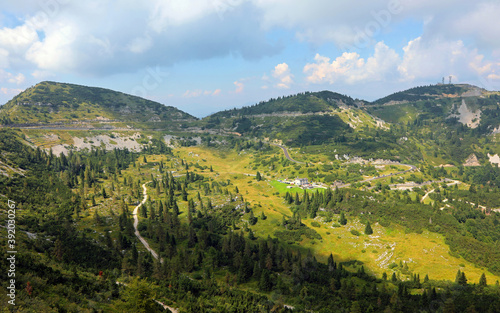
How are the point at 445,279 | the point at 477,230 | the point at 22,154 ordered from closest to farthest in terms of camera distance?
the point at 445,279 < the point at 477,230 < the point at 22,154

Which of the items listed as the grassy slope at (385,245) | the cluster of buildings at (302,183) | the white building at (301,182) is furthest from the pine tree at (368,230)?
the white building at (301,182)

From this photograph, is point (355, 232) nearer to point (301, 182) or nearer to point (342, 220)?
point (342, 220)

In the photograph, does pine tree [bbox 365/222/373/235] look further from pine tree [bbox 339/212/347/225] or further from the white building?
the white building

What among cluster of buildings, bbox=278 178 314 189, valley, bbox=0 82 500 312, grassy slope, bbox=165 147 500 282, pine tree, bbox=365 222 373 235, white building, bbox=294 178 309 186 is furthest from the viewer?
white building, bbox=294 178 309 186

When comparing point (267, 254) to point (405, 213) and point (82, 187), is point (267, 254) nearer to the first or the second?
point (405, 213)

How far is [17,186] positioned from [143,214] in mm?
54682

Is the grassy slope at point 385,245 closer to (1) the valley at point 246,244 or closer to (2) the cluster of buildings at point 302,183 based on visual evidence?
(1) the valley at point 246,244

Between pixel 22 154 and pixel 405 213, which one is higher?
pixel 22 154

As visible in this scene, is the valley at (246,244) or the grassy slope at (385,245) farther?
the grassy slope at (385,245)

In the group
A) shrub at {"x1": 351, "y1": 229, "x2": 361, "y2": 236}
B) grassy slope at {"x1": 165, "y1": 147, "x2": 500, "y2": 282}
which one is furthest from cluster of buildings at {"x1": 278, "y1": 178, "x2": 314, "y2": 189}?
shrub at {"x1": 351, "y1": 229, "x2": 361, "y2": 236}

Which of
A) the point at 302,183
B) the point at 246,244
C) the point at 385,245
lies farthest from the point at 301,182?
the point at 246,244

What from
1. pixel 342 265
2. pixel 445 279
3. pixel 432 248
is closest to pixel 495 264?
pixel 432 248

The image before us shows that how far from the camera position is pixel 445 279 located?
257ft

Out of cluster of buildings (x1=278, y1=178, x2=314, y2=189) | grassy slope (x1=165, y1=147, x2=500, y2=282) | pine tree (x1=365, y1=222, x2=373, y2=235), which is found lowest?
grassy slope (x1=165, y1=147, x2=500, y2=282)
